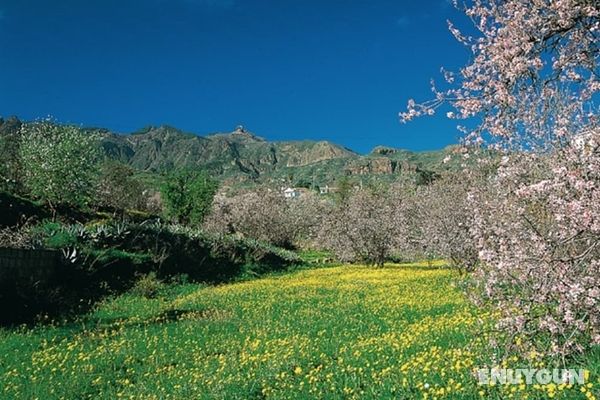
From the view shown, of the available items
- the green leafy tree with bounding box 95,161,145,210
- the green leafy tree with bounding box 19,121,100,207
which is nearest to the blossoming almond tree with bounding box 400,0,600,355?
the green leafy tree with bounding box 19,121,100,207

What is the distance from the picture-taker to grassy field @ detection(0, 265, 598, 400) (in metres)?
7.74

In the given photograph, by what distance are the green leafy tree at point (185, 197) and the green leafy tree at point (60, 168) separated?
44.3 ft

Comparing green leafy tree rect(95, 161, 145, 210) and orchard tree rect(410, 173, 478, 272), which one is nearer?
orchard tree rect(410, 173, 478, 272)

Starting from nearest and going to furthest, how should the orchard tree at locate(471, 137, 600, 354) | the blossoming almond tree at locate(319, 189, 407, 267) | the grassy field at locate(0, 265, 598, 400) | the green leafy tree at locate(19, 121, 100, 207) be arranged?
the orchard tree at locate(471, 137, 600, 354) → the grassy field at locate(0, 265, 598, 400) → the blossoming almond tree at locate(319, 189, 407, 267) → the green leafy tree at locate(19, 121, 100, 207)

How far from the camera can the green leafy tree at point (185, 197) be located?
191ft

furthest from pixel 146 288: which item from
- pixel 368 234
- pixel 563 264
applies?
pixel 563 264

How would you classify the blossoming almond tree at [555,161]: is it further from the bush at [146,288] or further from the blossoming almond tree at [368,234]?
the blossoming almond tree at [368,234]

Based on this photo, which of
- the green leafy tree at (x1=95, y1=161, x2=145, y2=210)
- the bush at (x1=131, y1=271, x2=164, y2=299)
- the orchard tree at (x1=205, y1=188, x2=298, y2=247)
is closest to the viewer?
the bush at (x1=131, y1=271, x2=164, y2=299)

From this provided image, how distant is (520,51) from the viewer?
6250 millimetres

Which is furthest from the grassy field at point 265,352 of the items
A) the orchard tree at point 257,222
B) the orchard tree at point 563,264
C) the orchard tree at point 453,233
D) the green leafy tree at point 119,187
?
the green leafy tree at point 119,187

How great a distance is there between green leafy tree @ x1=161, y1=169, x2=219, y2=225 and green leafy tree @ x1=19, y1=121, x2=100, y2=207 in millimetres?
13508

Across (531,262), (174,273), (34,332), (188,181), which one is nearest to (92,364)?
(34,332)

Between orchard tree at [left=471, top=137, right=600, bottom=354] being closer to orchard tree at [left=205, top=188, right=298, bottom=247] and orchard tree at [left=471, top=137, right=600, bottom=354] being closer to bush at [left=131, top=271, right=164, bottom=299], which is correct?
bush at [left=131, top=271, right=164, bottom=299]

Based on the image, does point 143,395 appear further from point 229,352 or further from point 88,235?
point 88,235
